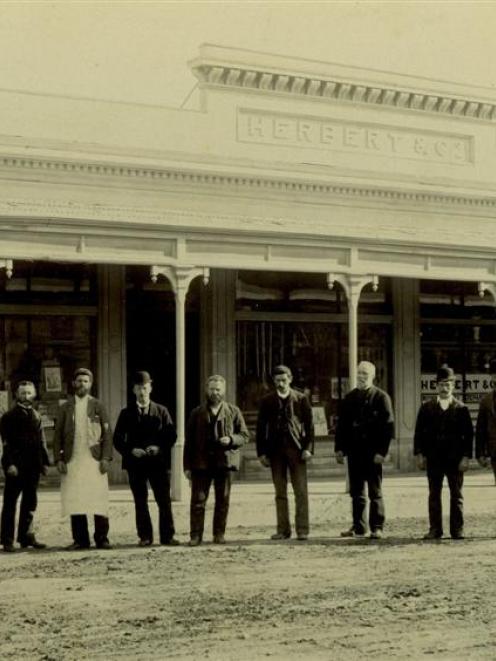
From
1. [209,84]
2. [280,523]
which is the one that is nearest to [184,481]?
[280,523]

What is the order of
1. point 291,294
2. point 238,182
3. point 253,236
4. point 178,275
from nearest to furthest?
point 178,275, point 253,236, point 238,182, point 291,294

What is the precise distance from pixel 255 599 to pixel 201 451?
112 inches

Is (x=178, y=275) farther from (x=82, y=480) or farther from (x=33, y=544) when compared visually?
(x=33, y=544)

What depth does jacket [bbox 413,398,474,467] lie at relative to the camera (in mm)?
10578

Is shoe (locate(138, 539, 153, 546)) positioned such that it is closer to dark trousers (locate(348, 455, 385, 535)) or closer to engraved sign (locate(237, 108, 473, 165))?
dark trousers (locate(348, 455, 385, 535))

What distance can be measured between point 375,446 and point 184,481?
138 inches

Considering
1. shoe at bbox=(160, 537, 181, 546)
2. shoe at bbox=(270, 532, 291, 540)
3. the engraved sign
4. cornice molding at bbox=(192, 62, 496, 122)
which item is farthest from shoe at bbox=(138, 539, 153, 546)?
cornice molding at bbox=(192, 62, 496, 122)

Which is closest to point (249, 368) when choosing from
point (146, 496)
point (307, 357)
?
point (307, 357)

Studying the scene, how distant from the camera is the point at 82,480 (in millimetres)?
9930

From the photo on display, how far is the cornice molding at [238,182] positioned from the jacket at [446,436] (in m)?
5.63

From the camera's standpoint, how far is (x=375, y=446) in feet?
34.7

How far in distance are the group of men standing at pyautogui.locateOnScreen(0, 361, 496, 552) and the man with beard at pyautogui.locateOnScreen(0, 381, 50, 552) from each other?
1cm

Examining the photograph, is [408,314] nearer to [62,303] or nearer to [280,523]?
[62,303]

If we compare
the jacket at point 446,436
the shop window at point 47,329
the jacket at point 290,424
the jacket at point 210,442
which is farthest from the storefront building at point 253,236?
the jacket at point 446,436
